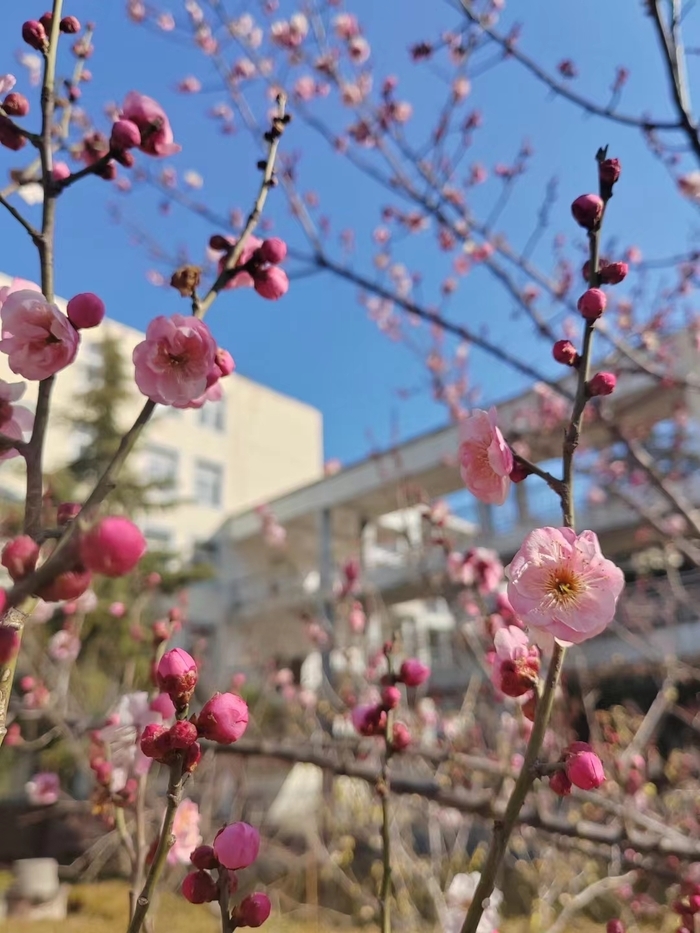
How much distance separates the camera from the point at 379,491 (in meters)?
12.0

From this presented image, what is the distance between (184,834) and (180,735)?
98cm

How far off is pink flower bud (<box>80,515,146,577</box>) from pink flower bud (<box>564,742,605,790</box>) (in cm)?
57

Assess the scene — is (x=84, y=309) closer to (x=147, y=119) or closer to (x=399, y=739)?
(x=147, y=119)

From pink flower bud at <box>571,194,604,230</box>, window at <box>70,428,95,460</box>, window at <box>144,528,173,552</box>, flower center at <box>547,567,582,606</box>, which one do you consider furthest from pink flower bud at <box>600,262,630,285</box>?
window at <box>144,528,173,552</box>

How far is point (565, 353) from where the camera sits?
3.11ft

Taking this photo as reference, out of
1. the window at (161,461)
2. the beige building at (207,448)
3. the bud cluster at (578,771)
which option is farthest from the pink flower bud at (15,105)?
the window at (161,461)

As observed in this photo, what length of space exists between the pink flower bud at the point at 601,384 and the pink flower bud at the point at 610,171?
0.91ft

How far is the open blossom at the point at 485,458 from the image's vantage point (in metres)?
0.87

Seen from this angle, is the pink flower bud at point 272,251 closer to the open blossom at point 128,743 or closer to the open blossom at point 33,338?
the open blossom at point 33,338

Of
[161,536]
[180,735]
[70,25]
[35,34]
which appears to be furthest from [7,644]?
[161,536]

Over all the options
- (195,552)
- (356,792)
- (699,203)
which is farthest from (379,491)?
(699,203)

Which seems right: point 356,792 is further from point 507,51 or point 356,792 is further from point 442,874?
point 507,51

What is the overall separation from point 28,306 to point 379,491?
441 inches

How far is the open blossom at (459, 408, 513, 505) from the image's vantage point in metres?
0.87
